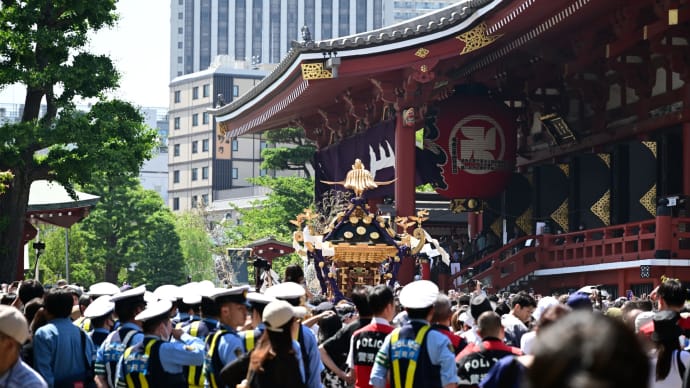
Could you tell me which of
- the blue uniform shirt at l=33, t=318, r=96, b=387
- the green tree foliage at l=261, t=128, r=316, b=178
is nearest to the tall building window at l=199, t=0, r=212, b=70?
the green tree foliage at l=261, t=128, r=316, b=178

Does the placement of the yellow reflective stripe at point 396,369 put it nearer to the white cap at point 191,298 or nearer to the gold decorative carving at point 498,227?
the white cap at point 191,298

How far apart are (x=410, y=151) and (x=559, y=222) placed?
13.2 feet

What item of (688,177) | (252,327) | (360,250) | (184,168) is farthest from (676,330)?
(184,168)

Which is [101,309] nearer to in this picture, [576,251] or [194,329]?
[194,329]

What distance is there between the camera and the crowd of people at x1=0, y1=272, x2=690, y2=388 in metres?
6.27

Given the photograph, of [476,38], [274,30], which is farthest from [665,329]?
[274,30]

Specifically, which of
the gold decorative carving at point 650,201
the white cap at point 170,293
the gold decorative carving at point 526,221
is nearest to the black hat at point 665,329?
the white cap at point 170,293

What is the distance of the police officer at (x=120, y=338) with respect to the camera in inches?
306

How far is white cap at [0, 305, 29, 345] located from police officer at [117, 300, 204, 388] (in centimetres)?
206

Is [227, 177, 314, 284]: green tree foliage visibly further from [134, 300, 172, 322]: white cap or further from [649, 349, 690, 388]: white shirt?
[649, 349, 690, 388]: white shirt

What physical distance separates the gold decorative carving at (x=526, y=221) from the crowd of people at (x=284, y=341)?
20.2m

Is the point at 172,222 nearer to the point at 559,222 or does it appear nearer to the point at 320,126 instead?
the point at 320,126

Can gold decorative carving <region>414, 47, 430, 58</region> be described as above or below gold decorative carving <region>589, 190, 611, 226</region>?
above

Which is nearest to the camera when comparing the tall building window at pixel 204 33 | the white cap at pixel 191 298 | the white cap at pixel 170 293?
the white cap at pixel 191 298
